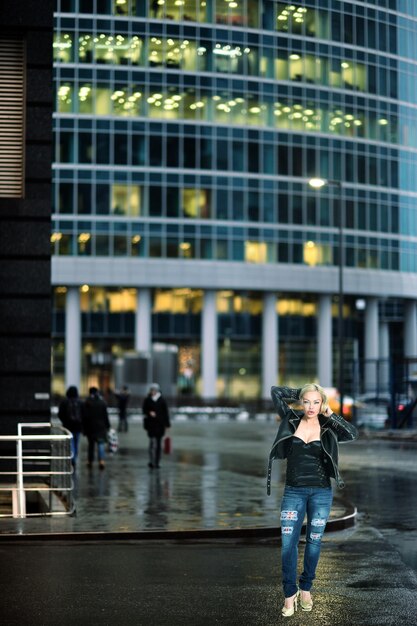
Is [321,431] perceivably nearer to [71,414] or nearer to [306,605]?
[306,605]

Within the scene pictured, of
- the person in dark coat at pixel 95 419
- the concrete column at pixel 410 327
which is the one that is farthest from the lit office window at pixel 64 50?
the person in dark coat at pixel 95 419

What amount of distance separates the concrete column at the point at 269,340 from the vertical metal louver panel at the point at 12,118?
64.5 metres

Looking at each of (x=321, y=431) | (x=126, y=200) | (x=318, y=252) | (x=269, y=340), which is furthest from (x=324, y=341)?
(x=321, y=431)

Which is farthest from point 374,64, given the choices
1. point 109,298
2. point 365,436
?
point 365,436

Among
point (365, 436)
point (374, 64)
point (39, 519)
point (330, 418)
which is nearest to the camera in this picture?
point (330, 418)

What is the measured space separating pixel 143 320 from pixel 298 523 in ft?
237

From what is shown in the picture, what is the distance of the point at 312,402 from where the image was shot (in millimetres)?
9375

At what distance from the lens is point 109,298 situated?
82.2 m

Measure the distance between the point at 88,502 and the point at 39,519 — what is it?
2.62m

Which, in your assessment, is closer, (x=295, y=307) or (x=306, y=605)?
(x=306, y=605)

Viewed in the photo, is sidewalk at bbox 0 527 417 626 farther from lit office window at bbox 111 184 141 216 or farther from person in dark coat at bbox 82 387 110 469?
lit office window at bbox 111 184 141 216

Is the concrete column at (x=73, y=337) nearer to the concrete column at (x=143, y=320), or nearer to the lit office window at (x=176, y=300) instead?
the concrete column at (x=143, y=320)

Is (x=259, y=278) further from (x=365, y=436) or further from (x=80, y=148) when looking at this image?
(x=365, y=436)

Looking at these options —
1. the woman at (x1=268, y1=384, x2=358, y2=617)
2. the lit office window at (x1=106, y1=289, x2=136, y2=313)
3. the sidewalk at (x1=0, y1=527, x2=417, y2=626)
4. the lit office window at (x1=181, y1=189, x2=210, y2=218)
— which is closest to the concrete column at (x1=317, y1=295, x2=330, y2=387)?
the lit office window at (x1=181, y1=189, x2=210, y2=218)
